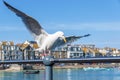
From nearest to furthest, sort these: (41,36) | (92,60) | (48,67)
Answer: (92,60)
(48,67)
(41,36)

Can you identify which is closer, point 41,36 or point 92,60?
point 92,60

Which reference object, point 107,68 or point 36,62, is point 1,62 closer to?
point 36,62

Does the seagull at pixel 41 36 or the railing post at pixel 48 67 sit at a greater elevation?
the seagull at pixel 41 36

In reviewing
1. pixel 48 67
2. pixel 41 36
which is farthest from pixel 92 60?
pixel 41 36

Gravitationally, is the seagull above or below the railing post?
above

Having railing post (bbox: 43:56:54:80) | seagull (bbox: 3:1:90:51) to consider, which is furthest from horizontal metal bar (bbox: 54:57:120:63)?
seagull (bbox: 3:1:90:51)

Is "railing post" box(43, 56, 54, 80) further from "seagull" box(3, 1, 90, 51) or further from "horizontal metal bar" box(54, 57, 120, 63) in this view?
"seagull" box(3, 1, 90, 51)

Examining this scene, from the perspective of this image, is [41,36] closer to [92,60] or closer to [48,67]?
[48,67]

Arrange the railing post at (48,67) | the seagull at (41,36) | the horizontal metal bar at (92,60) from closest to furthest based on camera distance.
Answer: the horizontal metal bar at (92,60)
the railing post at (48,67)
the seagull at (41,36)

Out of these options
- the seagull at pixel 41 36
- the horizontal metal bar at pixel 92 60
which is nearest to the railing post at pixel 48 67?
the horizontal metal bar at pixel 92 60

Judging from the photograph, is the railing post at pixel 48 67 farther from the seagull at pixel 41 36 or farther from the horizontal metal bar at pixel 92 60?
the seagull at pixel 41 36

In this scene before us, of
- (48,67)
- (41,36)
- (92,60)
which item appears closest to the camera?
(92,60)

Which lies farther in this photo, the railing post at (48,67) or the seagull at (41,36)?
the seagull at (41,36)

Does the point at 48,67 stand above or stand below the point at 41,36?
below
